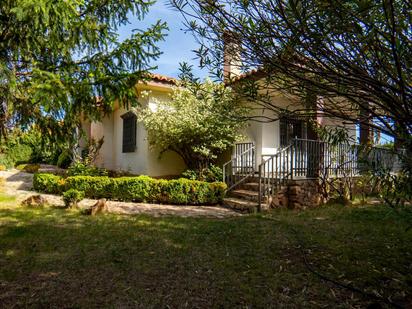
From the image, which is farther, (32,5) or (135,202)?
(135,202)

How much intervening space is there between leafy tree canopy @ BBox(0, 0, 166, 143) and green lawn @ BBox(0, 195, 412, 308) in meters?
1.89

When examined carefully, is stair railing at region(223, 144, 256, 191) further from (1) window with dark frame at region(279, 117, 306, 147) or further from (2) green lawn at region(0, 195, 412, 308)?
(2) green lawn at region(0, 195, 412, 308)

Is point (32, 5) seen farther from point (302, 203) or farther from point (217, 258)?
point (302, 203)

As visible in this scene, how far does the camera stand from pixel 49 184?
10211mm

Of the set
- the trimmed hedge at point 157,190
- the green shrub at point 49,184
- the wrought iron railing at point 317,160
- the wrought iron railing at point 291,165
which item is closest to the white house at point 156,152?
the wrought iron railing at point 291,165

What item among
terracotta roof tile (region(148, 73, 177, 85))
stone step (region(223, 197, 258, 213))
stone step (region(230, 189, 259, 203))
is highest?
terracotta roof tile (region(148, 73, 177, 85))

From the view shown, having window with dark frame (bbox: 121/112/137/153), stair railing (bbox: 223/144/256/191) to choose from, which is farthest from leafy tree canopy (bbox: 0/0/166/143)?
window with dark frame (bbox: 121/112/137/153)

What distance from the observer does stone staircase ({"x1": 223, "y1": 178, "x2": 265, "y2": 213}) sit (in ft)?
25.7

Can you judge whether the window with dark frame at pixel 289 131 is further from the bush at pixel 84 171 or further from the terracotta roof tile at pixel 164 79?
the bush at pixel 84 171

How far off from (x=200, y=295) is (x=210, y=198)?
567 centimetres

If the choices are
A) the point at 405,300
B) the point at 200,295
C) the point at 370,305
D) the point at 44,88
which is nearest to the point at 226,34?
the point at 44,88

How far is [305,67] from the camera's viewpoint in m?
2.78

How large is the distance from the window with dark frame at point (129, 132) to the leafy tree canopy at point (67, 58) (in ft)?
23.2

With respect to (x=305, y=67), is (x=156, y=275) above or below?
below
